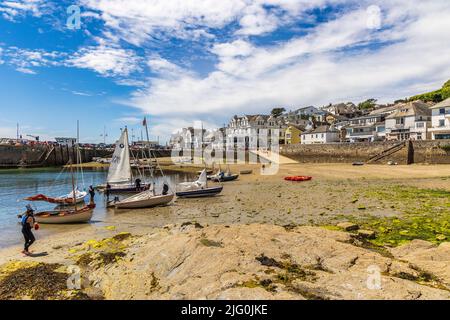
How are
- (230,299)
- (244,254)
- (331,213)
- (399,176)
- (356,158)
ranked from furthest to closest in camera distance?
(356,158), (399,176), (331,213), (244,254), (230,299)

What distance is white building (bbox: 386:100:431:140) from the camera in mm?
68125

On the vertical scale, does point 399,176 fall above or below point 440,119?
below

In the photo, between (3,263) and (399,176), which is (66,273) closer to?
(3,263)

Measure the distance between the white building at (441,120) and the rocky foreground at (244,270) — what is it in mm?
62401

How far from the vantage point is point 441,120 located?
206 feet

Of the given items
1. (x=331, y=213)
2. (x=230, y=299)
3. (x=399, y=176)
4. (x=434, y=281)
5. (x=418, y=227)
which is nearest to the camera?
(x=230, y=299)

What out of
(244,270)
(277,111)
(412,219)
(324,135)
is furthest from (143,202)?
(277,111)

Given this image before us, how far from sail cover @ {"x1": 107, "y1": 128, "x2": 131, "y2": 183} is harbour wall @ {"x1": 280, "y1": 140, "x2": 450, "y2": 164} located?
51.9m

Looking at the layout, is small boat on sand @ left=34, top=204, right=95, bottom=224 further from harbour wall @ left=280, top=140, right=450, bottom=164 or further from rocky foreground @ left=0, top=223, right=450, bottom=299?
harbour wall @ left=280, top=140, right=450, bottom=164

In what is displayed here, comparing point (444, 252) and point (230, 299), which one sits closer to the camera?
point (230, 299)

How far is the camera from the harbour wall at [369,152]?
57250mm

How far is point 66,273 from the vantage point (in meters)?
11.2
